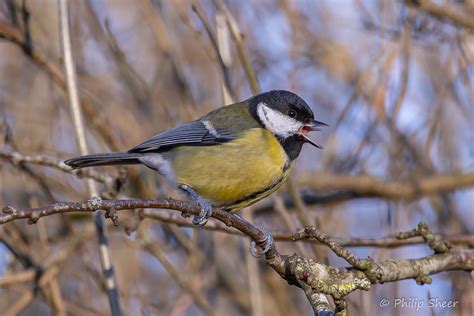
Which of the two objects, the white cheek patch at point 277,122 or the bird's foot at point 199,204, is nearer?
the bird's foot at point 199,204

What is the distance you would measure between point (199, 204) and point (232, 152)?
506mm

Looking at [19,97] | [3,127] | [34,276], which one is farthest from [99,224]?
[19,97]

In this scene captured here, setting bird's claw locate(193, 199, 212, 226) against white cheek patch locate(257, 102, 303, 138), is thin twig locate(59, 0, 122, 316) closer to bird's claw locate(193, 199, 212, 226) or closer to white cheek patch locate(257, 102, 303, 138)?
bird's claw locate(193, 199, 212, 226)

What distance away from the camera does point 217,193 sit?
9.20 feet

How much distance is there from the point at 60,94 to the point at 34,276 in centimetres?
118

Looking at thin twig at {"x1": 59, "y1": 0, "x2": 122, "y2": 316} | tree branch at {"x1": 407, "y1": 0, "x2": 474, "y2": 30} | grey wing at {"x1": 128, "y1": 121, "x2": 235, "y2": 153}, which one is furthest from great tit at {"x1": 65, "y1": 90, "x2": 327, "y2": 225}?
tree branch at {"x1": 407, "y1": 0, "x2": 474, "y2": 30}

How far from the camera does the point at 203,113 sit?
14.4 ft

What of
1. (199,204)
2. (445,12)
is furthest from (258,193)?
(445,12)

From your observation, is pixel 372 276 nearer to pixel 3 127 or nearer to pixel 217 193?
pixel 217 193

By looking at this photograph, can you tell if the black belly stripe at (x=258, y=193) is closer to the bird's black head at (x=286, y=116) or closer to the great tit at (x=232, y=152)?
the great tit at (x=232, y=152)

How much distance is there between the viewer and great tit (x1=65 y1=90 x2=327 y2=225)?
2783 mm

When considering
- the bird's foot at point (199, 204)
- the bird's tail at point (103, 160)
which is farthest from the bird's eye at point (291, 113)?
the bird's tail at point (103, 160)

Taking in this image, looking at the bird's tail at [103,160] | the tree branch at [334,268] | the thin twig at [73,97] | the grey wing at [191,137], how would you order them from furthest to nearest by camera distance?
the grey wing at [191,137] → the thin twig at [73,97] → the bird's tail at [103,160] → the tree branch at [334,268]

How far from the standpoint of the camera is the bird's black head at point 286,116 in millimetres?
3059
